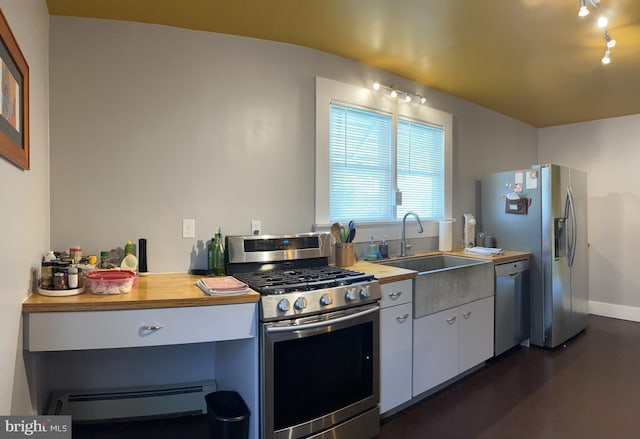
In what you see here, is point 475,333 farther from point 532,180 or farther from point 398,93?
point 398,93

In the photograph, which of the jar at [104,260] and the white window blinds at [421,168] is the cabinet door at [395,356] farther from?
the jar at [104,260]

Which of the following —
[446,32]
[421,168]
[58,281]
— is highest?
[446,32]

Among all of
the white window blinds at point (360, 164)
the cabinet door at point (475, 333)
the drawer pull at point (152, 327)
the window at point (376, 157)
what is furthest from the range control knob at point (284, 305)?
the cabinet door at point (475, 333)

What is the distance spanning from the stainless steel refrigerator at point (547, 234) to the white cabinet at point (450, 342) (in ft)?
2.74

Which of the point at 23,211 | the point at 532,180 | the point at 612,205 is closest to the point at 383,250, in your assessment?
the point at 532,180

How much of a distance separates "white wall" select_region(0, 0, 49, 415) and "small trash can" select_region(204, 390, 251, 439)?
0.80 m

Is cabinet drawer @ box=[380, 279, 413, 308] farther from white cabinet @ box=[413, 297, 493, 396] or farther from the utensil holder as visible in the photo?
the utensil holder

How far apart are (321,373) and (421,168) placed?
7.37 ft

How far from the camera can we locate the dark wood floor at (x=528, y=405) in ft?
6.97

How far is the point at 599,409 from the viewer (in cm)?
241

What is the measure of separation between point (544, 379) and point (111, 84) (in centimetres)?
367

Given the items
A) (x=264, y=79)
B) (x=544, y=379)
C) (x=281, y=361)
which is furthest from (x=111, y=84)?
(x=544, y=379)

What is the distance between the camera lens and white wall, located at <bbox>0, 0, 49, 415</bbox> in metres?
1.30

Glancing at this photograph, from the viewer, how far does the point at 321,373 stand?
190 cm
